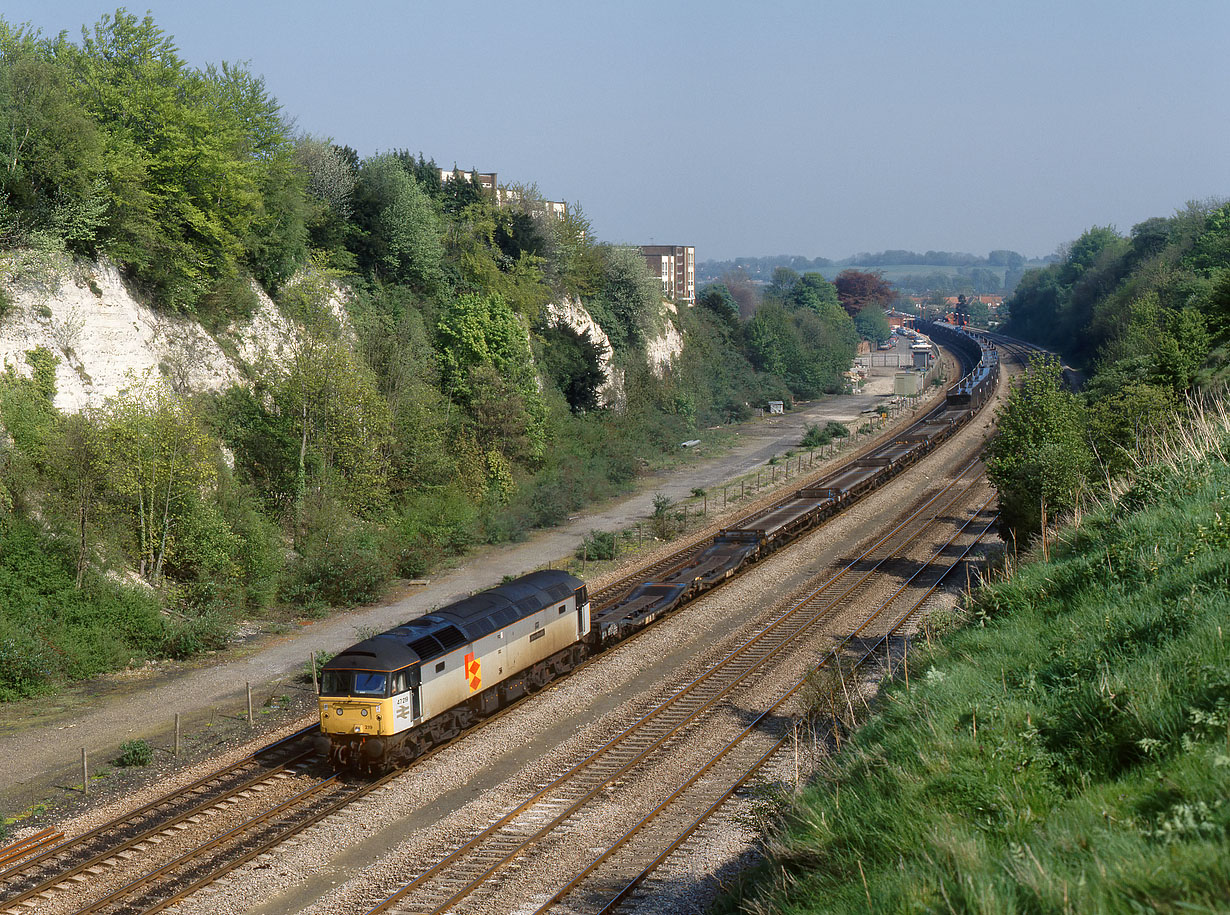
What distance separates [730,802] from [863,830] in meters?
8.78

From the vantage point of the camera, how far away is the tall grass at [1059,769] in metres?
6.72

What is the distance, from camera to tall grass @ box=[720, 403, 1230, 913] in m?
6.72

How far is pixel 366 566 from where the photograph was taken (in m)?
33.2

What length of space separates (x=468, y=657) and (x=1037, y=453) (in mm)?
21106

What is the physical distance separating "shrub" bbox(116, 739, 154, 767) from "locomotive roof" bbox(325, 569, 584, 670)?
465 centimetres

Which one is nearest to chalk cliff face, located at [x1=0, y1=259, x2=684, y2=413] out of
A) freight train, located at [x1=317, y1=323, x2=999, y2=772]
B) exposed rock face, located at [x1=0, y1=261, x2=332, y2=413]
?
exposed rock face, located at [x1=0, y1=261, x2=332, y2=413]

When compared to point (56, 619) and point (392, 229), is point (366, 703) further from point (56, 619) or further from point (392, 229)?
point (392, 229)

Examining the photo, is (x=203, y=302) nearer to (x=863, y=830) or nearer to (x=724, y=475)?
(x=724, y=475)

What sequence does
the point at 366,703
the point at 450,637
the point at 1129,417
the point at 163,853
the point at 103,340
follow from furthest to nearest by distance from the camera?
1. the point at 1129,417
2. the point at 103,340
3. the point at 450,637
4. the point at 366,703
5. the point at 163,853

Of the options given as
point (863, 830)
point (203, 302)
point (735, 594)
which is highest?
point (203, 302)

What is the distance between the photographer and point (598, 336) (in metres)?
68.0

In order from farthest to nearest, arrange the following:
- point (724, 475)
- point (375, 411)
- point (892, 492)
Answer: point (724, 475)
point (892, 492)
point (375, 411)

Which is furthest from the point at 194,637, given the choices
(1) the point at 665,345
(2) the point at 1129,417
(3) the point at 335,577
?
(1) the point at 665,345

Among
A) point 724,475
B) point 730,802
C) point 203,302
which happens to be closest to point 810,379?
point 724,475
